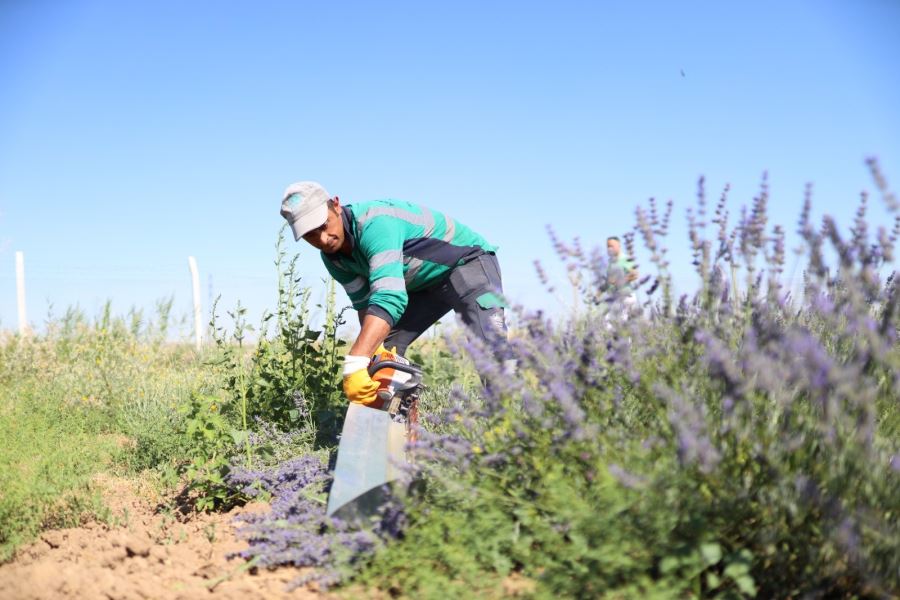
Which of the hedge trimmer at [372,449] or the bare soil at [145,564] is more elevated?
the hedge trimmer at [372,449]

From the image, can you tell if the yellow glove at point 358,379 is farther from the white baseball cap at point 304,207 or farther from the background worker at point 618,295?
the background worker at point 618,295

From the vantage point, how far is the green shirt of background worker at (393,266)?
11.3ft

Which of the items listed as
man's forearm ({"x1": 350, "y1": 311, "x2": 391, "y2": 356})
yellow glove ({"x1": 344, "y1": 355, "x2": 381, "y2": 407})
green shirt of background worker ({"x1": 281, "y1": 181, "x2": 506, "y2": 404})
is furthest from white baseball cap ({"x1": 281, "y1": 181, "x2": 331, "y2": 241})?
yellow glove ({"x1": 344, "y1": 355, "x2": 381, "y2": 407})

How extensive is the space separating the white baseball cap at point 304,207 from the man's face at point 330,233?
0.25 ft

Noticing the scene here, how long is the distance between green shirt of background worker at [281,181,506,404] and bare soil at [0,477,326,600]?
876mm

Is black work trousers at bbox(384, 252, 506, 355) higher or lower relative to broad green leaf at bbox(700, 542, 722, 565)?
higher

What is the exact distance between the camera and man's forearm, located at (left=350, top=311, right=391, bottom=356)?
11.0 feet

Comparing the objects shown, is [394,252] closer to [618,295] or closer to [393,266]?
[393,266]

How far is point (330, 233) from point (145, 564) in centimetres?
171

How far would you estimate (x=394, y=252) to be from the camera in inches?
145

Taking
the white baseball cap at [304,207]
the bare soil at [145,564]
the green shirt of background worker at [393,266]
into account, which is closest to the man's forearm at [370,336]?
the green shirt of background worker at [393,266]

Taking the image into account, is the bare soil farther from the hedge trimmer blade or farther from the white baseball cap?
the white baseball cap

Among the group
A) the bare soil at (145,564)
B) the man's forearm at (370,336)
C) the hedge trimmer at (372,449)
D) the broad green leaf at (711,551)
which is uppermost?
the man's forearm at (370,336)

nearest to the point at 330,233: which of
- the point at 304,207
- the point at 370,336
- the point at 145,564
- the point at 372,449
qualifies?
the point at 304,207
